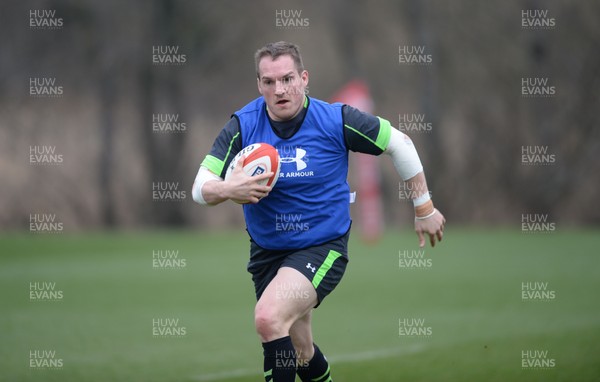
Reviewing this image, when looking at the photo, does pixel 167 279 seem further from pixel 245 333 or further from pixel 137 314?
pixel 245 333

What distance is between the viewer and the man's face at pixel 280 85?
5824 millimetres

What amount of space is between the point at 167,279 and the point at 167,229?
10.4 meters

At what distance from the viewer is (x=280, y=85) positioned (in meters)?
5.84

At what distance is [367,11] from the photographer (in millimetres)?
28047

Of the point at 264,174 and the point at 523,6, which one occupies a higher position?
Result: the point at 523,6

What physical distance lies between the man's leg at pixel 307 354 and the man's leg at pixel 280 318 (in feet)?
1.68

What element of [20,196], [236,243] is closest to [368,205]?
[236,243]

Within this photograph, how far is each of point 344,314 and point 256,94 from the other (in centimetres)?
1742
